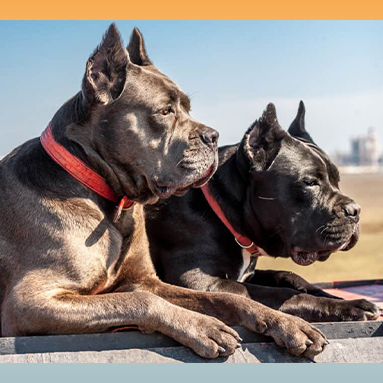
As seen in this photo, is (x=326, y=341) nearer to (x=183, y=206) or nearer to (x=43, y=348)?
(x=43, y=348)

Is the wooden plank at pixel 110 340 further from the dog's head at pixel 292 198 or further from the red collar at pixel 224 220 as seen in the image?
the red collar at pixel 224 220

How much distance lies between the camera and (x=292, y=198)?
196 inches

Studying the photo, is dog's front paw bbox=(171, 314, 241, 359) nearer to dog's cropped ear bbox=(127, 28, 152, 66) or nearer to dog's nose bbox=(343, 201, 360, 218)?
dog's nose bbox=(343, 201, 360, 218)

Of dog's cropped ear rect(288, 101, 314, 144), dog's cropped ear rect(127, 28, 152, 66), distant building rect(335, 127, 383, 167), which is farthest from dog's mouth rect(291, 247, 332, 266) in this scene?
distant building rect(335, 127, 383, 167)

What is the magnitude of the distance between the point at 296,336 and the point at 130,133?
1597 mm

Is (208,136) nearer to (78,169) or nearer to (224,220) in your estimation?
(78,169)

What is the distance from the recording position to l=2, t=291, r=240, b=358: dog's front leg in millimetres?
3582

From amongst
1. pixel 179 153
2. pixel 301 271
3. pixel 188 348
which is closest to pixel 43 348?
pixel 188 348

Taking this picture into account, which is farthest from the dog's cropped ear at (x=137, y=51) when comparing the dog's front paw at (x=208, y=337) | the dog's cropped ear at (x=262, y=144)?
the dog's front paw at (x=208, y=337)

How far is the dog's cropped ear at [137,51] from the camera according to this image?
4.75 meters

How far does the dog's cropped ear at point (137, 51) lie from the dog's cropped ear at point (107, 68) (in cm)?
46

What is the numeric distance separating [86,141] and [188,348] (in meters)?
1.46

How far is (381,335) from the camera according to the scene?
3617 millimetres

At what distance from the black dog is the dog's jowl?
0.56m
